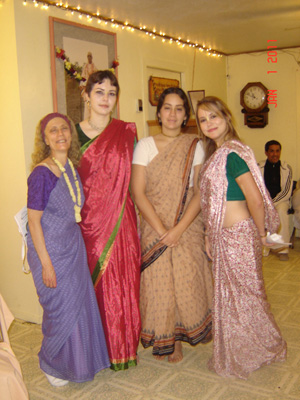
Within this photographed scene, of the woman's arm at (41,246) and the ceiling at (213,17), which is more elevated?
the ceiling at (213,17)

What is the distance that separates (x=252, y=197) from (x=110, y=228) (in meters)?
0.79

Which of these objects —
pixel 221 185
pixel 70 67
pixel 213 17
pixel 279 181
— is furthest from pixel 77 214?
pixel 279 181

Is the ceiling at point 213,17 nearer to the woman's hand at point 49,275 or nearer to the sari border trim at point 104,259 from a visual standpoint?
the sari border trim at point 104,259

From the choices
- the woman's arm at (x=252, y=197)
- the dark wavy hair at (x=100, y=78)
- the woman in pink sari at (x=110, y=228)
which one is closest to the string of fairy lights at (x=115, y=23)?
the dark wavy hair at (x=100, y=78)

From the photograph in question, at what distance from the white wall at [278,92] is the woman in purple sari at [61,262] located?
4.29 metres

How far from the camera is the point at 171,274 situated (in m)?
2.52

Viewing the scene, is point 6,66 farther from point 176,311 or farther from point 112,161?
point 176,311

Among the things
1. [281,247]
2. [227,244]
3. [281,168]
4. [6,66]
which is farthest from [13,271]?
[281,168]

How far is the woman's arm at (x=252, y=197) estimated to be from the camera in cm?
220

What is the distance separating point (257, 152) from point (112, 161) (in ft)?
13.8

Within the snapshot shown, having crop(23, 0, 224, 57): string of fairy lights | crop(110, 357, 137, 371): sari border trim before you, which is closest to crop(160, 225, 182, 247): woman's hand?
crop(110, 357, 137, 371): sari border trim

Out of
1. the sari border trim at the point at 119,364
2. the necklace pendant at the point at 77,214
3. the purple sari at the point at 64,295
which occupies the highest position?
the necklace pendant at the point at 77,214

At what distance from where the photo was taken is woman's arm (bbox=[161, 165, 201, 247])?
247 centimetres

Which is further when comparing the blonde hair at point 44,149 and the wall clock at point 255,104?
the wall clock at point 255,104
